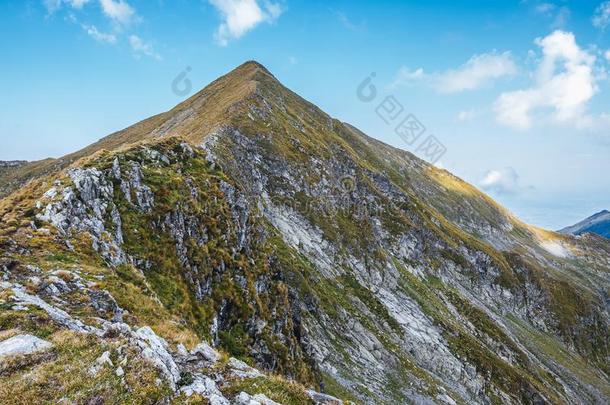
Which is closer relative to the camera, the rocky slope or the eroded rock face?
the eroded rock face

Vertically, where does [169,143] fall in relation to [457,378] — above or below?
above

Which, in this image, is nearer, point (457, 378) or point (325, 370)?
point (325, 370)

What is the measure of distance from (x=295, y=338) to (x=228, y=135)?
163 feet

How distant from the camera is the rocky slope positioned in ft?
46.8

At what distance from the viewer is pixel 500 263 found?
12569 centimetres

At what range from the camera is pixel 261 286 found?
35.4 meters

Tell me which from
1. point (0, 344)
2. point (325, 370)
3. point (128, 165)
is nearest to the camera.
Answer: point (0, 344)

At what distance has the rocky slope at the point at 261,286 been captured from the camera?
1427cm

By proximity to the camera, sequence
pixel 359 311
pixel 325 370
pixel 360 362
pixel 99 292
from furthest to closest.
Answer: pixel 359 311 → pixel 360 362 → pixel 325 370 → pixel 99 292

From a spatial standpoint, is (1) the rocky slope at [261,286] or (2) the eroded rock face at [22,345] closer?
(2) the eroded rock face at [22,345]

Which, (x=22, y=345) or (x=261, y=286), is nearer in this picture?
(x=22, y=345)

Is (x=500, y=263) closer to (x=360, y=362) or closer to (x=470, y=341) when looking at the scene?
(x=470, y=341)

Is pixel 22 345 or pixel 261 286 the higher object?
pixel 22 345

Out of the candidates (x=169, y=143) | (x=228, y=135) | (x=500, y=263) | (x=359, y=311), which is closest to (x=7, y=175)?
(x=228, y=135)
